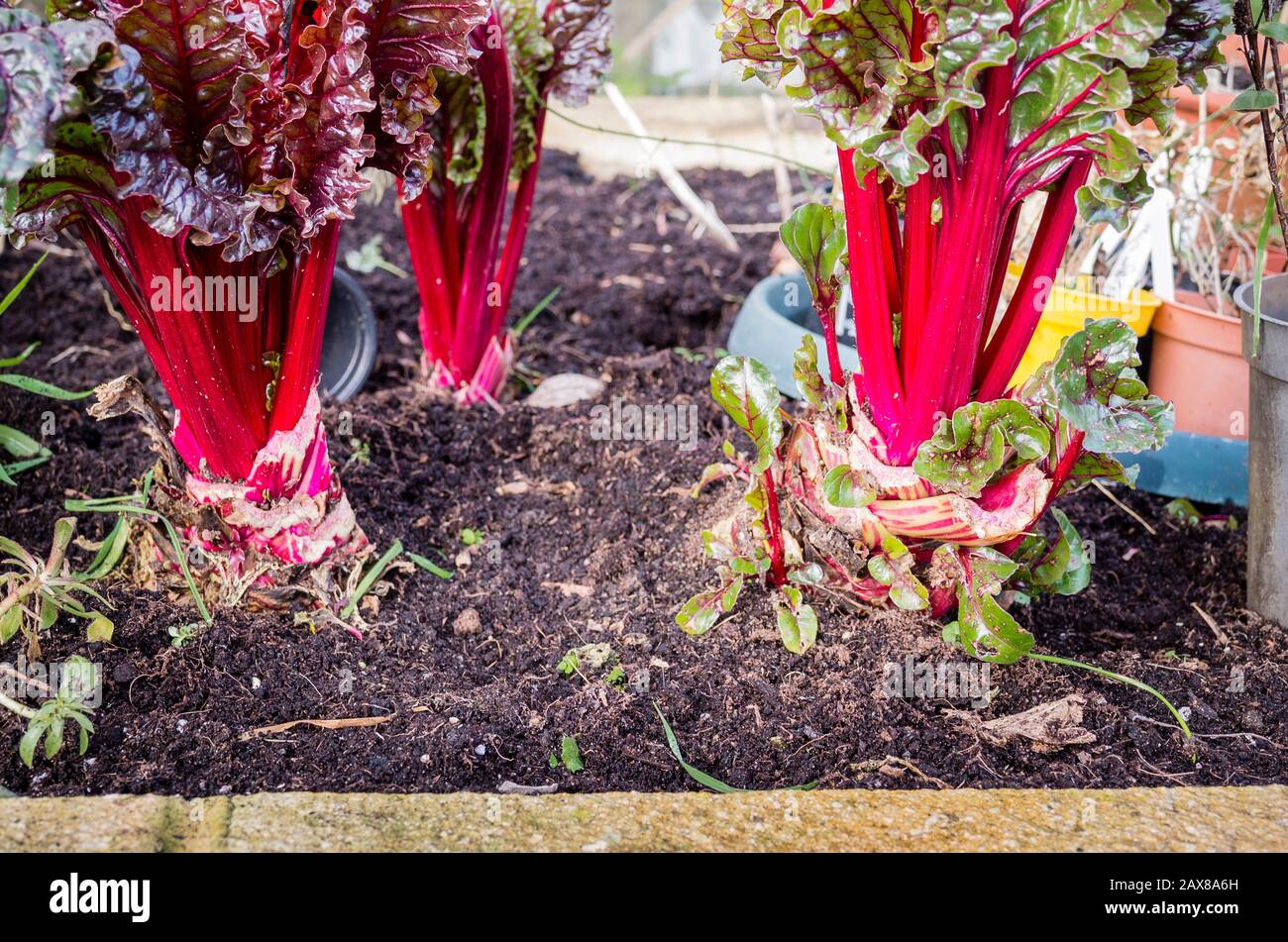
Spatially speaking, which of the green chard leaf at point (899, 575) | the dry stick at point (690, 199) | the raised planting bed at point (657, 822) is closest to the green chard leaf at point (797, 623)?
the green chard leaf at point (899, 575)

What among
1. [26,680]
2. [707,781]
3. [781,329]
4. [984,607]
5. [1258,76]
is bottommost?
[707,781]

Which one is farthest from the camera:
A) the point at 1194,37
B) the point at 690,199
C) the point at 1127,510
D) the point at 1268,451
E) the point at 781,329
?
the point at 690,199

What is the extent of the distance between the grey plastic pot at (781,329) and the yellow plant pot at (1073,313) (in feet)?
1.52

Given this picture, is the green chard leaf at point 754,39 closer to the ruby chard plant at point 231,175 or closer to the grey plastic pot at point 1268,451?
the ruby chard plant at point 231,175

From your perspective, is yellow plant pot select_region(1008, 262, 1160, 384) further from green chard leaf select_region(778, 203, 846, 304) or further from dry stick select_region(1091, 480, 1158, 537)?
green chard leaf select_region(778, 203, 846, 304)

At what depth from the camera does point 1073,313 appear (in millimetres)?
2793

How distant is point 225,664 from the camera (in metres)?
1.92

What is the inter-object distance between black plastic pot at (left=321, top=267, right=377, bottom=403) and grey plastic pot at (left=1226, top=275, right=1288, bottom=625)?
203cm

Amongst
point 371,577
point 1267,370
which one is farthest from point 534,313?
point 1267,370

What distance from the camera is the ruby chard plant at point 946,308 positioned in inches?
61.1

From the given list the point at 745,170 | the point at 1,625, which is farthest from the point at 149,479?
the point at 745,170

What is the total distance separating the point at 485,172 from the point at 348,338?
2.08ft

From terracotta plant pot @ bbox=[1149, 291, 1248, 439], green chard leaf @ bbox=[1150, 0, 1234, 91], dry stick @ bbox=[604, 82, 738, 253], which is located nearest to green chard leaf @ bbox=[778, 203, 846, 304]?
green chard leaf @ bbox=[1150, 0, 1234, 91]

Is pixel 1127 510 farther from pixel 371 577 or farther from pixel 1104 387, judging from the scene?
pixel 371 577
